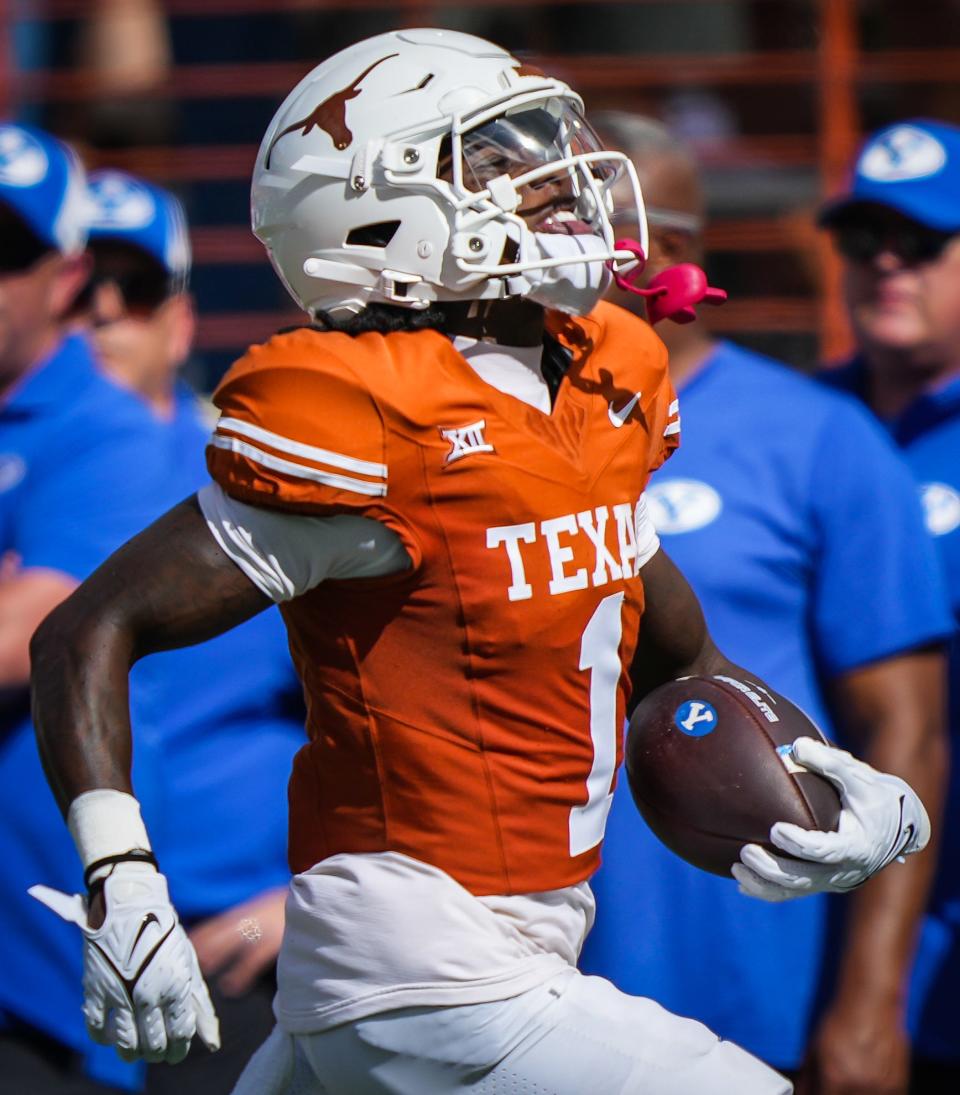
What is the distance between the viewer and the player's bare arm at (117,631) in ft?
7.11

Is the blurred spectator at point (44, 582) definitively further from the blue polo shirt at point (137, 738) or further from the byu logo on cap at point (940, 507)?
the byu logo on cap at point (940, 507)

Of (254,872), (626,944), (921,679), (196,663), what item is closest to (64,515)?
(196,663)

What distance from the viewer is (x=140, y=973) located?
2.06 meters

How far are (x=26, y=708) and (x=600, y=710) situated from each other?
1651 mm

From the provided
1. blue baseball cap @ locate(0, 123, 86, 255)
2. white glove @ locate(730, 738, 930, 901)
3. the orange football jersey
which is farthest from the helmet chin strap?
blue baseball cap @ locate(0, 123, 86, 255)

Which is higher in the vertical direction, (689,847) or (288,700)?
(689,847)

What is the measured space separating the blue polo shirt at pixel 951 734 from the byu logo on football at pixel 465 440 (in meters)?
1.74

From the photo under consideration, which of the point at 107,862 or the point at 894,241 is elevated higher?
the point at 107,862

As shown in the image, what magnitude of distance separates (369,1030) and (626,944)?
119 centimetres

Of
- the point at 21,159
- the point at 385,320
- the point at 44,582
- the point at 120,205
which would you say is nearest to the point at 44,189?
the point at 21,159

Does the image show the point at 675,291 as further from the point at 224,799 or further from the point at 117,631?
the point at 224,799

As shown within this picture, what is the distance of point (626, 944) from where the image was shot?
131 inches

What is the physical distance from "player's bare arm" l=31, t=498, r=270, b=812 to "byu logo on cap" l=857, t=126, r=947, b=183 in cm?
246

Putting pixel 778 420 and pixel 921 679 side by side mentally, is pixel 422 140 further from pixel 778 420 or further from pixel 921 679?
pixel 921 679
